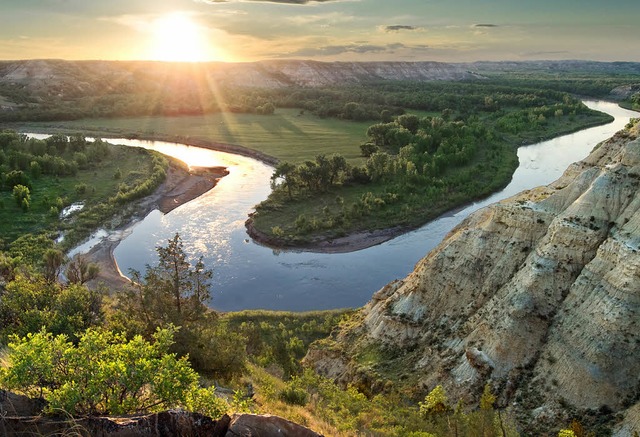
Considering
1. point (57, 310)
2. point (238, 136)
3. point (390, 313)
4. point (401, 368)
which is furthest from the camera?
point (238, 136)

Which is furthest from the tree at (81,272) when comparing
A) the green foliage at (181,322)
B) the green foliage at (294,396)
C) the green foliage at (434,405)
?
the green foliage at (434,405)

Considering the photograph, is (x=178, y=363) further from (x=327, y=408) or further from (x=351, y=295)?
(x=351, y=295)

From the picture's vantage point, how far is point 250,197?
78438 mm

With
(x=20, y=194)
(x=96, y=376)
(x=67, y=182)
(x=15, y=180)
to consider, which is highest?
(x=96, y=376)

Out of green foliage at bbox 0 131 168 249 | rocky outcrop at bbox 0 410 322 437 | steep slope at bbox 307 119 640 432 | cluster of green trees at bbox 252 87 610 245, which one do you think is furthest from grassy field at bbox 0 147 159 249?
rocky outcrop at bbox 0 410 322 437

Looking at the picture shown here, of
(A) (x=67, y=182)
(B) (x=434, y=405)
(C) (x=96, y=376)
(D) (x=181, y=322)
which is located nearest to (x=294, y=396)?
(B) (x=434, y=405)

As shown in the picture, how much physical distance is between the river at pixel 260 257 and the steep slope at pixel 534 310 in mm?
18783

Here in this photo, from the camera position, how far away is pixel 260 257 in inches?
2264

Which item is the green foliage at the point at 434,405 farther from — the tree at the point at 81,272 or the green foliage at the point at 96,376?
the tree at the point at 81,272

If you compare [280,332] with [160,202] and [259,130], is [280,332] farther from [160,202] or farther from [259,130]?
[259,130]

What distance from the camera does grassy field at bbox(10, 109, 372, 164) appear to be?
354 feet

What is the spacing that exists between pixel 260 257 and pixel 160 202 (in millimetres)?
25908

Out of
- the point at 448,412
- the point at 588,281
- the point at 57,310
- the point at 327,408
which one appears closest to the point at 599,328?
the point at 588,281

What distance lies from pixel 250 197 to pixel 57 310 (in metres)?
54.6
